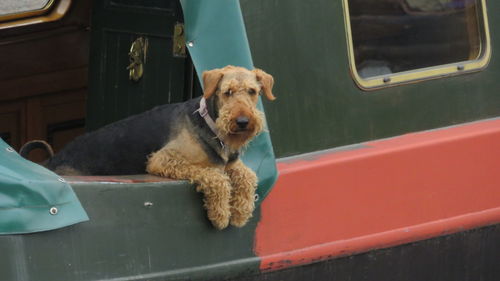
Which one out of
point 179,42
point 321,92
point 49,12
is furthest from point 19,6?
point 321,92

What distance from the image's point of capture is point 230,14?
11.1ft

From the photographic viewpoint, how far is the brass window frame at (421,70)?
3869 millimetres

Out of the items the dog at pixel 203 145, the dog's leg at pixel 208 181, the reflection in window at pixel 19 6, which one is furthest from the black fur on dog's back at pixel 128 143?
the reflection in window at pixel 19 6

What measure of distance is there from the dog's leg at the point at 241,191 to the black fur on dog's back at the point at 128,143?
0.85 feet

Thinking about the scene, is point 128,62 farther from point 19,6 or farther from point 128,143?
point 128,143

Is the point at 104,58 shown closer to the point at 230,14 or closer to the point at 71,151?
the point at 71,151

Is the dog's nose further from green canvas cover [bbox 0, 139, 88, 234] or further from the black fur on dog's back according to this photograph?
green canvas cover [bbox 0, 139, 88, 234]

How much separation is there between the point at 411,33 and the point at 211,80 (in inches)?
45.9

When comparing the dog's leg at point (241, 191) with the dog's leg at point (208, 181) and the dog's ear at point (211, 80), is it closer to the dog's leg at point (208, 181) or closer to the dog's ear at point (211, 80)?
the dog's leg at point (208, 181)

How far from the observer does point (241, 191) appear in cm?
347

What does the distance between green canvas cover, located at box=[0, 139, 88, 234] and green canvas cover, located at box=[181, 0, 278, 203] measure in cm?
60

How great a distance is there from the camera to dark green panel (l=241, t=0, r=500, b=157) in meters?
3.69

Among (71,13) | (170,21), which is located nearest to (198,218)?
(170,21)

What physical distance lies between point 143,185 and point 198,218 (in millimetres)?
234
